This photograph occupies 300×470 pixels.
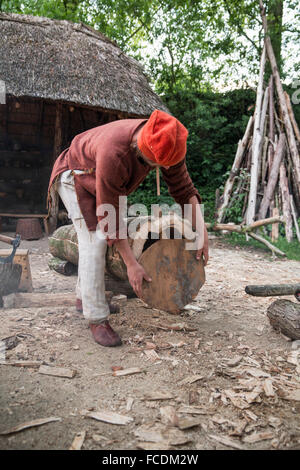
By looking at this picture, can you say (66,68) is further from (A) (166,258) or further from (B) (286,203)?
(A) (166,258)

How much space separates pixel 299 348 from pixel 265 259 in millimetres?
3128

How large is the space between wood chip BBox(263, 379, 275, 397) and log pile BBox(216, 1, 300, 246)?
4.80 meters

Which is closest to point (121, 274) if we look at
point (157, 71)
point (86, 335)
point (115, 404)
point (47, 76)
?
point (86, 335)

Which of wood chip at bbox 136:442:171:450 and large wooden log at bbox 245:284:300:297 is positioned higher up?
large wooden log at bbox 245:284:300:297

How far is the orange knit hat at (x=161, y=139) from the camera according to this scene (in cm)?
181

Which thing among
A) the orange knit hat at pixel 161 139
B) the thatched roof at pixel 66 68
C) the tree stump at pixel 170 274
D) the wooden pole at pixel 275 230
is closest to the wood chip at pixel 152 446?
the tree stump at pixel 170 274

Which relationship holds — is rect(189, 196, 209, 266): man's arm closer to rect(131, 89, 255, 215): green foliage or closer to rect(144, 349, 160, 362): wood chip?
rect(144, 349, 160, 362): wood chip

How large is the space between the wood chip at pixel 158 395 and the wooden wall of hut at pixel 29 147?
7.17 meters

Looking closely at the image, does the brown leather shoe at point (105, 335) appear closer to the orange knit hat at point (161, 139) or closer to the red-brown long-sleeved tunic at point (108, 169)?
the red-brown long-sleeved tunic at point (108, 169)

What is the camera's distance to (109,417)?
1593 mm

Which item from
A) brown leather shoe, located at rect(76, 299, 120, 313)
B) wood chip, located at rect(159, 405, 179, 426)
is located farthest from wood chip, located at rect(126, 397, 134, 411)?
brown leather shoe, located at rect(76, 299, 120, 313)

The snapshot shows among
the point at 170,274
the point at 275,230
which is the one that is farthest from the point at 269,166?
the point at 170,274

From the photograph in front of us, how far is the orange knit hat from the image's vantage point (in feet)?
5.94

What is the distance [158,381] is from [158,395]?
154mm
